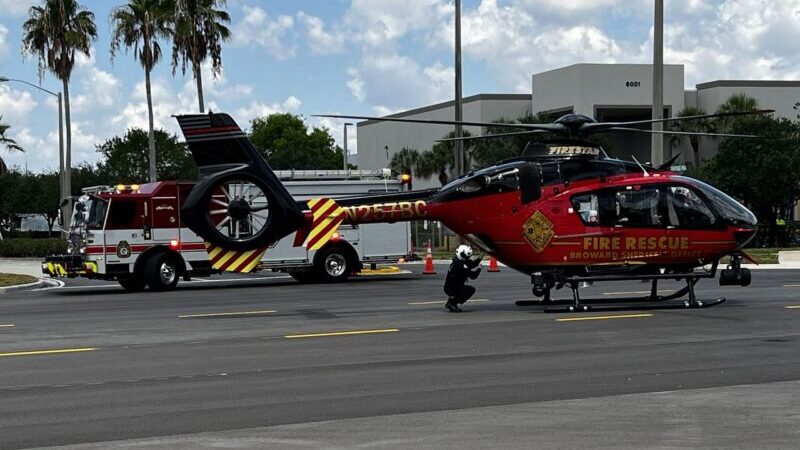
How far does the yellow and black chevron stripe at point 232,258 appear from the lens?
1892cm

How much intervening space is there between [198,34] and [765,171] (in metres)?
25.5

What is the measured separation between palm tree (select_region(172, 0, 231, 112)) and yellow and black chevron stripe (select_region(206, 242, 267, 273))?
30.3 m

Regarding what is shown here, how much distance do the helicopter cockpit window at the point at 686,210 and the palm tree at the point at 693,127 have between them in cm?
4803

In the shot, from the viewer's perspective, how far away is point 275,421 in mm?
10070

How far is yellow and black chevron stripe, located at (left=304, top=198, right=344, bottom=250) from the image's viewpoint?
19.7 m

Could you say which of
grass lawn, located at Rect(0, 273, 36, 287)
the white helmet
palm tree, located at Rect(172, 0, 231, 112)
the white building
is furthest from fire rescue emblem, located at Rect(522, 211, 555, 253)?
the white building

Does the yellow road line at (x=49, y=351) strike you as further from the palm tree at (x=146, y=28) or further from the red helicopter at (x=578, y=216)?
the palm tree at (x=146, y=28)

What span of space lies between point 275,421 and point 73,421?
1.77 metres

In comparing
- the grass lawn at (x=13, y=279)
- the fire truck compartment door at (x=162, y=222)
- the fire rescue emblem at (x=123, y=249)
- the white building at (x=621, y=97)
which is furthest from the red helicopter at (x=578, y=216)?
the white building at (x=621, y=97)

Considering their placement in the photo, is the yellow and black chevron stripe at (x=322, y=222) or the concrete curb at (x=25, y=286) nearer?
the yellow and black chevron stripe at (x=322, y=222)

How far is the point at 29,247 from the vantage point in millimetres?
53969

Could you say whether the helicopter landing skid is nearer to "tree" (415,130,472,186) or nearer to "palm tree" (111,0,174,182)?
"palm tree" (111,0,174,182)

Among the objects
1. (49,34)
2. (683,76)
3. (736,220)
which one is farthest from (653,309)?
(683,76)

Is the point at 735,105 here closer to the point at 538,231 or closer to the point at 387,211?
the point at 538,231
